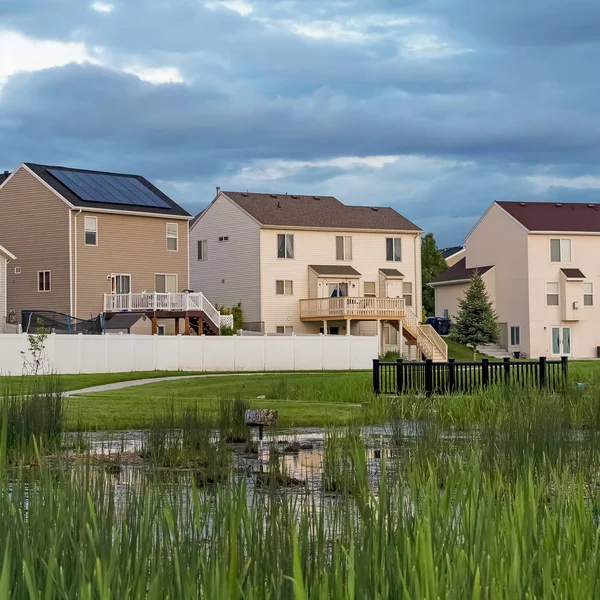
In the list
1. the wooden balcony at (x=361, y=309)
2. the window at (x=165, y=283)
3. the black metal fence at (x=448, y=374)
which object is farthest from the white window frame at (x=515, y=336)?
the black metal fence at (x=448, y=374)

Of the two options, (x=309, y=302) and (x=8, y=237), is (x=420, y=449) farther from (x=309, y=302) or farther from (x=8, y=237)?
(x=309, y=302)

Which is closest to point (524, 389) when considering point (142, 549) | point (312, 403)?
point (312, 403)

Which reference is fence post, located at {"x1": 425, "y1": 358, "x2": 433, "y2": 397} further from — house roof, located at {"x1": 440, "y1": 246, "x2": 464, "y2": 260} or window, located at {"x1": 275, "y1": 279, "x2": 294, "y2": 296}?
house roof, located at {"x1": 440, "y1": 246, "x2": 464, "y2": 260}

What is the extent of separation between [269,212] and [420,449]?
54704 millimetres

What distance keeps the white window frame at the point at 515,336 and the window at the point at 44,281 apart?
29.0 metres

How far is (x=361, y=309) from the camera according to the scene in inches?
2359

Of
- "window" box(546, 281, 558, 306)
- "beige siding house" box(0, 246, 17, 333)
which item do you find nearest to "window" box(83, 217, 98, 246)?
"beige siding house" box(0, 246, 17, 333)

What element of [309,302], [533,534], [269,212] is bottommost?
[533,534]

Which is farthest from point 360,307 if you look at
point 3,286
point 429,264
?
point 429,264

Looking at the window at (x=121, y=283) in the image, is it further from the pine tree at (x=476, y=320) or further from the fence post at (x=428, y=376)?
the fence post at (x=428, y=376)

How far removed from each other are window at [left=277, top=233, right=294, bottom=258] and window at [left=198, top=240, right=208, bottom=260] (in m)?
5.81

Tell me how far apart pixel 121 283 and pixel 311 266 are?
12614 mm

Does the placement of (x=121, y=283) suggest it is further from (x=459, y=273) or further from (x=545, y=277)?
(x=459, y=273)

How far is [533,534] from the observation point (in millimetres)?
5363
